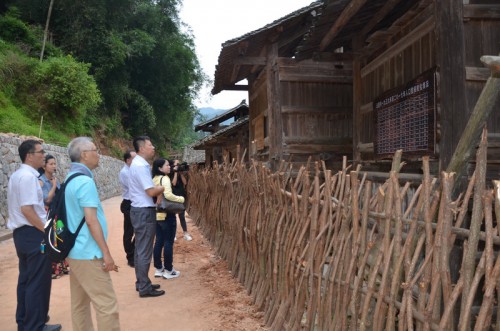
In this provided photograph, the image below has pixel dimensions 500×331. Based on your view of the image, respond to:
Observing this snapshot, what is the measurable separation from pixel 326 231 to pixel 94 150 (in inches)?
73.9

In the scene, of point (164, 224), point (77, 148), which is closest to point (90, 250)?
point (77, 148)

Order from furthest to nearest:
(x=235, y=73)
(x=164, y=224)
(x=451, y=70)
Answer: (x=235, y=73)
(x=164, y=224)
(x=451, y=70)

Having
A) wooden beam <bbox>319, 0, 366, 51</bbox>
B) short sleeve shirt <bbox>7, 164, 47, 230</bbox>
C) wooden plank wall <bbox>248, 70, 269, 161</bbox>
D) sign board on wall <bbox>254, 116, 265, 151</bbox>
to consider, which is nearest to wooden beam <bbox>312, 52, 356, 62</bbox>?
wooden beam <bbox>319, 0, 366, 51</bbox>

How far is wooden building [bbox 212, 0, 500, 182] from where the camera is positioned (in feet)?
11.9

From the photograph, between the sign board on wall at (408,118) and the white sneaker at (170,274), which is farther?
the white sneaker at (170,274)

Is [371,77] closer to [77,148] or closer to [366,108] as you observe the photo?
[366,108]

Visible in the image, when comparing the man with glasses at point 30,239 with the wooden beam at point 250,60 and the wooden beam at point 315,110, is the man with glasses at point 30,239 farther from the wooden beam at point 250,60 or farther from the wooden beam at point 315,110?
the wooden beam at point 315,110

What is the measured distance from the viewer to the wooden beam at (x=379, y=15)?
16.3ft

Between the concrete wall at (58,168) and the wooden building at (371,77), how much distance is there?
5842mm

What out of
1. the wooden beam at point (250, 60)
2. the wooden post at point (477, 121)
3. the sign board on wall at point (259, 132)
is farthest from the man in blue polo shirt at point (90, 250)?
the sign board on wall at point (259, 132)

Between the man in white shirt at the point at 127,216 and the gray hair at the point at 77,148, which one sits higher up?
the gray hair at the point at 77,148

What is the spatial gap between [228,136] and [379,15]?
1111 centimetres

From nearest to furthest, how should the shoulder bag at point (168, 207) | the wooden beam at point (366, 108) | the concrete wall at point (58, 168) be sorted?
the shoulder bag at point (168, 207) → the wooden beam at point (366, 108) → the concrete wall at point (58, 168)

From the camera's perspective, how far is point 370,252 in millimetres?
2771
